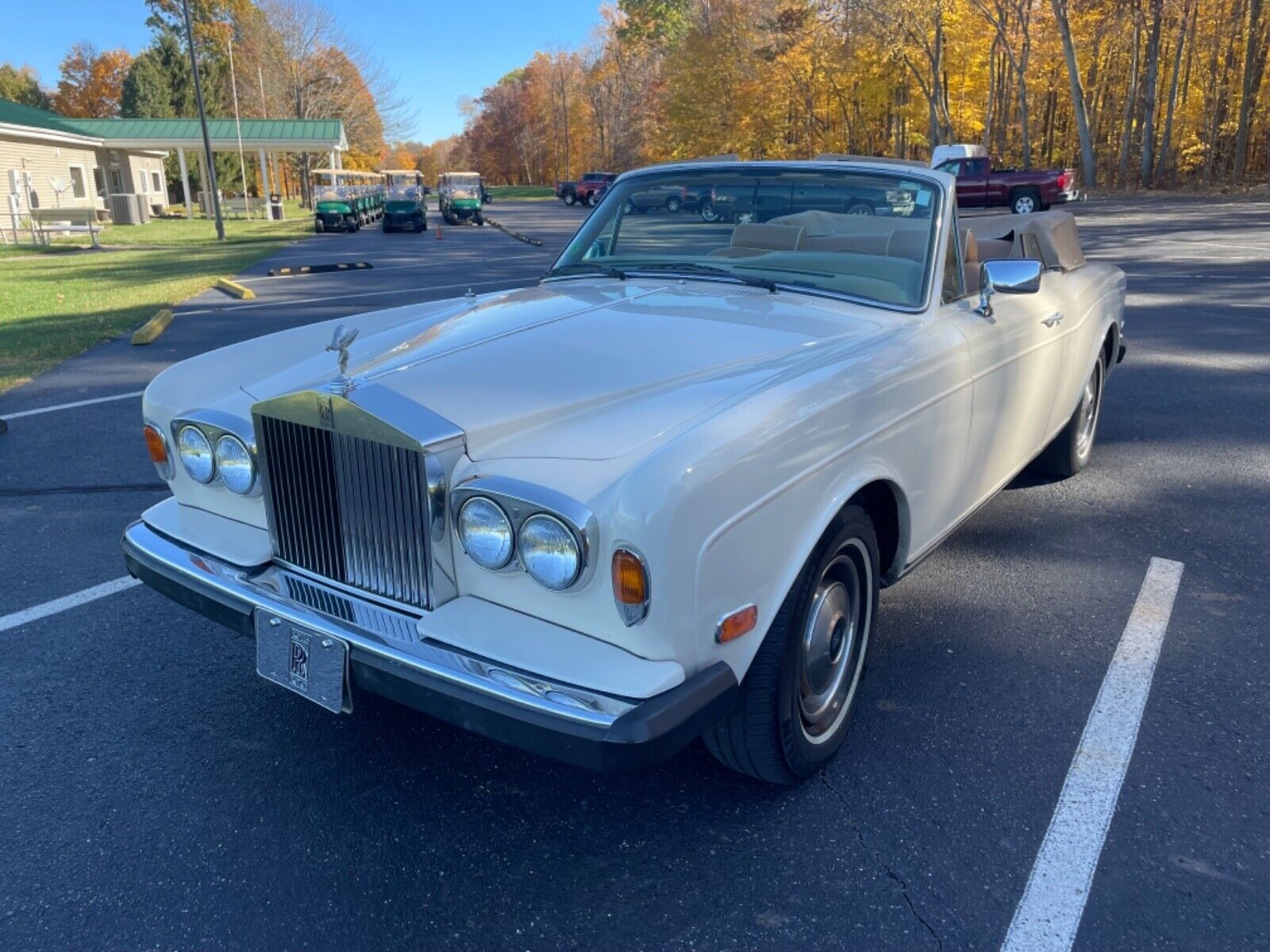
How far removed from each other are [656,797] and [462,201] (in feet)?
113

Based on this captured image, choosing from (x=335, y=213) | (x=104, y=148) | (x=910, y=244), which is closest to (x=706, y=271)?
(x=910, y=244)

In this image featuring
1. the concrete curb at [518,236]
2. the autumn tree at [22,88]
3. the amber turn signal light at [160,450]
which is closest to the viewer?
the amber turn signal light at [160,450]

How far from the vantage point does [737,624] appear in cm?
218

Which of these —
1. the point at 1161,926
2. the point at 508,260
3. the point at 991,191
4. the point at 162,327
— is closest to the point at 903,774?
the point at 1161,926

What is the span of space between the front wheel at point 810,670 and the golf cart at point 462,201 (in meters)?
34.0

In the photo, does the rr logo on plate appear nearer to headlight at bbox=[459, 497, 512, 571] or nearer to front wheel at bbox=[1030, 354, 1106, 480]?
headlight at bbox=[459, 497, 512, 571]

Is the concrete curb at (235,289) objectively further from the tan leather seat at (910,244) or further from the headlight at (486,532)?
the headlight at (486,532)

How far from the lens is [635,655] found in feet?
6.85

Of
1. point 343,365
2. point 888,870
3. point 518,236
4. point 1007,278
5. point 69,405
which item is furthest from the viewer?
point 518,236

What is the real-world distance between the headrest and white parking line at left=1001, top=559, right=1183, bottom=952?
6.10 feet

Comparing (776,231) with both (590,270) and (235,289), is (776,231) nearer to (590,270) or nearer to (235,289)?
(590,270)

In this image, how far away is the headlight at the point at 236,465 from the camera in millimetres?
2699

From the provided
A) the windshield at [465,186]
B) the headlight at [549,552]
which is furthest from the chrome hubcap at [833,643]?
the windshield at [465,186]

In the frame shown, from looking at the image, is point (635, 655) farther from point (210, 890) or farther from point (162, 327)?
point (162, 327)
